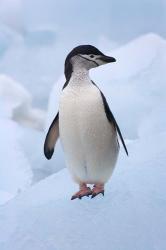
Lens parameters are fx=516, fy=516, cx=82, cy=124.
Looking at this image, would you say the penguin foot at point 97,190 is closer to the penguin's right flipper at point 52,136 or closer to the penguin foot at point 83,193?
the penguin foot at point 83,193

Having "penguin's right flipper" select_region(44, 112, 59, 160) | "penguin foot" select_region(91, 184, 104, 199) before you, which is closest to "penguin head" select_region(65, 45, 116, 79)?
"penguin's right flipper" select_region(44, 112, 59, 160)

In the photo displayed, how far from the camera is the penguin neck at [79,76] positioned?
69.4 inches

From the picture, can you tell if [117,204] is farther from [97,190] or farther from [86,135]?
[86,135]

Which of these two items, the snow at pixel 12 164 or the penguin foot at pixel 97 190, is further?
the snow at pixel 12 164

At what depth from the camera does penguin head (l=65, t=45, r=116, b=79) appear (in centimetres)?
178

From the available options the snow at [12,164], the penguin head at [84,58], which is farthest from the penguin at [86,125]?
the snow at [12,164]

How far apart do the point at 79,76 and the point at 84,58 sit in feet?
0.22

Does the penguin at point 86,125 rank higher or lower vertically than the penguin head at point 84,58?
lower

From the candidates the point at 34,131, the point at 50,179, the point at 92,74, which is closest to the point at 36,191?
the point at 50,179

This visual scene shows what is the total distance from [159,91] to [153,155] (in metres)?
0.86

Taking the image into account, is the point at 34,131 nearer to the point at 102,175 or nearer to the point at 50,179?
the point at 50,179

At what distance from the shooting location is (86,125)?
1.75 m

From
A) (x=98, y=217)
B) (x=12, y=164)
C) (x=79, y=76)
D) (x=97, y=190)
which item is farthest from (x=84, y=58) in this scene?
(x=12, y=164)

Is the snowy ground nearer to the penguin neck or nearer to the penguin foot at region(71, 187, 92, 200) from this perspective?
the penguin foot at region(71, 187, 92, 200)
